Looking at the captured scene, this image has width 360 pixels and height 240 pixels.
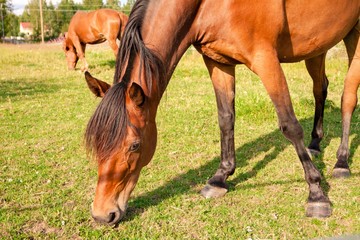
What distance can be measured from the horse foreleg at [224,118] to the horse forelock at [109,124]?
1.27 meters

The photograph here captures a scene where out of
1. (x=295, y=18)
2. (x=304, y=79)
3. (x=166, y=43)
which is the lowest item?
(x=304, y=79)

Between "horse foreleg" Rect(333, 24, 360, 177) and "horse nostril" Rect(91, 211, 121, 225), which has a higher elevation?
"horse foreleg" Rect(333, 24, 360, 177)

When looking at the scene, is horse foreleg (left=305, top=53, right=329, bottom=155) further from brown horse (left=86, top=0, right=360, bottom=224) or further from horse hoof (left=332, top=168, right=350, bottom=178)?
brown horse (left=86, top=0, right=360, bottom=224)

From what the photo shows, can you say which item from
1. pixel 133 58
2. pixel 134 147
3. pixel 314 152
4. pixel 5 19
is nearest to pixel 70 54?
pixel 314 152

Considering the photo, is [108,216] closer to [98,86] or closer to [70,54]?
[98,86]

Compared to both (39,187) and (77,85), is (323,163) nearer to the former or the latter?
(39,187)

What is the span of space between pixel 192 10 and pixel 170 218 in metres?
1.61

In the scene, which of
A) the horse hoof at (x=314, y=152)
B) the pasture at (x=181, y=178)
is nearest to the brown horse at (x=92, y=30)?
the pasture at (x=181, y=178)

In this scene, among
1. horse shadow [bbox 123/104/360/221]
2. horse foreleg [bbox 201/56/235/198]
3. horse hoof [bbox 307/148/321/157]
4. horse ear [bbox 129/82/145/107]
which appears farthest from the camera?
horse hoof [bbox 307/148/321/157]

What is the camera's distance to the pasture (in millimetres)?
2723

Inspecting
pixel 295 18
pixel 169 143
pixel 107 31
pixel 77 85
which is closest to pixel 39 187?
pixel 169 143

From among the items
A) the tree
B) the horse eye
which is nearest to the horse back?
the horse eye

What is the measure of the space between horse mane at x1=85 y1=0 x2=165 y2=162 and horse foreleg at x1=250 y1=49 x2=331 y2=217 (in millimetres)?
834

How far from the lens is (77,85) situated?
9.35 m
